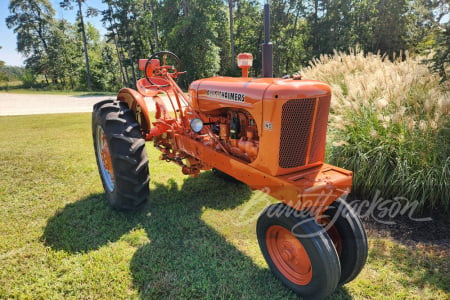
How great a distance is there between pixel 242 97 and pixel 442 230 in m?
2.40

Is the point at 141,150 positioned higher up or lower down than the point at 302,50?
lower down

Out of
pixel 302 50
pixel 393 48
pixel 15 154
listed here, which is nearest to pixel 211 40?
pixel 302 50

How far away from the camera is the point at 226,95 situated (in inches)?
92.1

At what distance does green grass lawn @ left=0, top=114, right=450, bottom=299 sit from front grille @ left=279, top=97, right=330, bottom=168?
936 millimetres

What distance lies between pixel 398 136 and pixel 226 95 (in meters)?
2.08

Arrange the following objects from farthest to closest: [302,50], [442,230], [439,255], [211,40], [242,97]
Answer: [302,50]
[211,40]
[442,230]
[439,255]
[242,97]

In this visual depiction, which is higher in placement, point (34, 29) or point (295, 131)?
point (34, 29)

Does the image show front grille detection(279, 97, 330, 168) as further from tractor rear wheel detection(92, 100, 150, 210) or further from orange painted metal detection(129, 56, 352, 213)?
tractor rear wheel detection(92, 100, 150, 210)

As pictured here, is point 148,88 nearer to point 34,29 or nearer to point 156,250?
point 156,250

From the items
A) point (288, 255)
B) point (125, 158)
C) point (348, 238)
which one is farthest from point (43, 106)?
point (348, 238)

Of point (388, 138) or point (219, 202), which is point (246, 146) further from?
point (388, 138)

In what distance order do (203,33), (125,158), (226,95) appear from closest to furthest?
(226,95) → (125,158) → (203,33)

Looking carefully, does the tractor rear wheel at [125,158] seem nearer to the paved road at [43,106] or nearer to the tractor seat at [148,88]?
the tractor seat at [148,88]

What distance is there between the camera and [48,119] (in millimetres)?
9703
